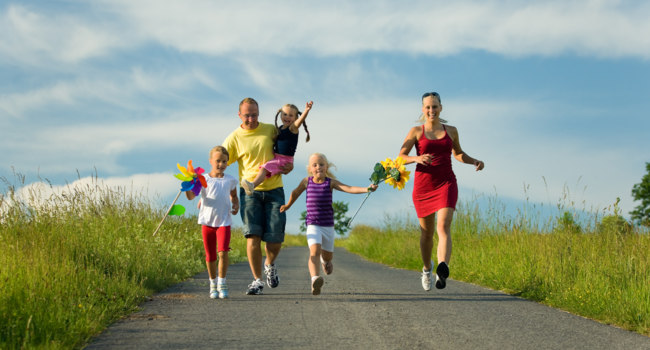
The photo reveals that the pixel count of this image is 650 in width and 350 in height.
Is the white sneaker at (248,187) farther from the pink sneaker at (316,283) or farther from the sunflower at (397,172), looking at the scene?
the sunflower at (397,172)

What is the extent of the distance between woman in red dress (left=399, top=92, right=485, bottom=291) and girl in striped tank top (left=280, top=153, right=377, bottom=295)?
749mm

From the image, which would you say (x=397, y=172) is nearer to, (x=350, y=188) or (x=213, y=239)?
(x=350, y=188)

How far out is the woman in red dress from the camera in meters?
7.12

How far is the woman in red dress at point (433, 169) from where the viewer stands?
281 inches

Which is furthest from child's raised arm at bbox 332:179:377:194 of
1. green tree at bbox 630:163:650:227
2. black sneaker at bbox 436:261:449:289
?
green tree at bbox 630:163:650:227

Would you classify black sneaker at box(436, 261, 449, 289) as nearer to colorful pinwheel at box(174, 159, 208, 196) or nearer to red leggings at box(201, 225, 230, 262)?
red leggings at box(201, 225, 230, 262)

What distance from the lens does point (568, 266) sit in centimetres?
787

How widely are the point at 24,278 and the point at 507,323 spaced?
481 cm

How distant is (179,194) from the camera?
7293 millimetres

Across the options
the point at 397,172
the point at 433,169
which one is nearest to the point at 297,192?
the point at 397,172

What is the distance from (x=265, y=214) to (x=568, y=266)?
4.11 m

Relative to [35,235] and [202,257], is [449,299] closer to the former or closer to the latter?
[35,235]

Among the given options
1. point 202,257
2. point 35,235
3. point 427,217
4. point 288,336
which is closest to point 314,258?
point 427,217

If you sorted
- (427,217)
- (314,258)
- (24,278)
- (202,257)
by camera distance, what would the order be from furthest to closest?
(202,257)
(427,217)
(314,258)
(24,278)
